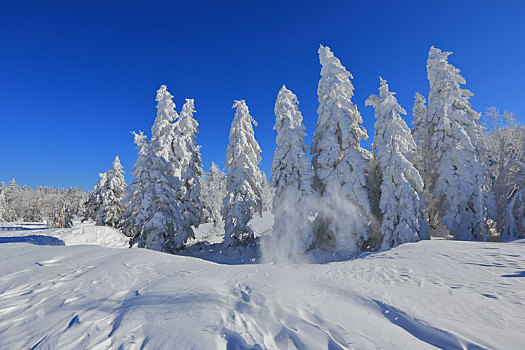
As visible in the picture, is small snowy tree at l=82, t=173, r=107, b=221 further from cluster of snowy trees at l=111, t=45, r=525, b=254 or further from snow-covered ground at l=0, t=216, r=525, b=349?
snow-covered ground at l=0, t=216, r=525, b=349

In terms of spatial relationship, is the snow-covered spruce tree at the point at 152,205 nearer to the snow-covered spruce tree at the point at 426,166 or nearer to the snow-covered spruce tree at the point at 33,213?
the snow-covered spruce tree at the point at 426,166

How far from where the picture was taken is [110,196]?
25.1 m

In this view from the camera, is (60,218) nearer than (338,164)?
No

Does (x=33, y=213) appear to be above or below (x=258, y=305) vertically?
above

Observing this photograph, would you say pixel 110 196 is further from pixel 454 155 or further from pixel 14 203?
pixel 14 203

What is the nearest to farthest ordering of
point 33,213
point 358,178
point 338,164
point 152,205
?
point 358,178 < point 338,164 < point 152,205 < point 33,213

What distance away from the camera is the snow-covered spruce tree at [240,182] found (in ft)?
63.2

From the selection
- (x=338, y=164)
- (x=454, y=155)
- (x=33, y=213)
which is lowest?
(x=33, y=213)

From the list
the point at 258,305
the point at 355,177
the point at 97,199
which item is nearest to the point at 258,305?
the point at 258,305

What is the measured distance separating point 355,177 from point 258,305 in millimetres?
13780

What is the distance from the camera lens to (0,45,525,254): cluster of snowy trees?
1508 cm

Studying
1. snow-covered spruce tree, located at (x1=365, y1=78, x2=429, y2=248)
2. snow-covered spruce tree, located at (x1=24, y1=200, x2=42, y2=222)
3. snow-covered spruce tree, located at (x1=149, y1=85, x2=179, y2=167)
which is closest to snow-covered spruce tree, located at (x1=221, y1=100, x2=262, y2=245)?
snow-covered spruce tree, located at (x1=149, y1=85, x2=179, y2=167)

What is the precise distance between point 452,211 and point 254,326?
1842 cm

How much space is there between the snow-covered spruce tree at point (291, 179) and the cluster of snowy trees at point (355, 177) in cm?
8
